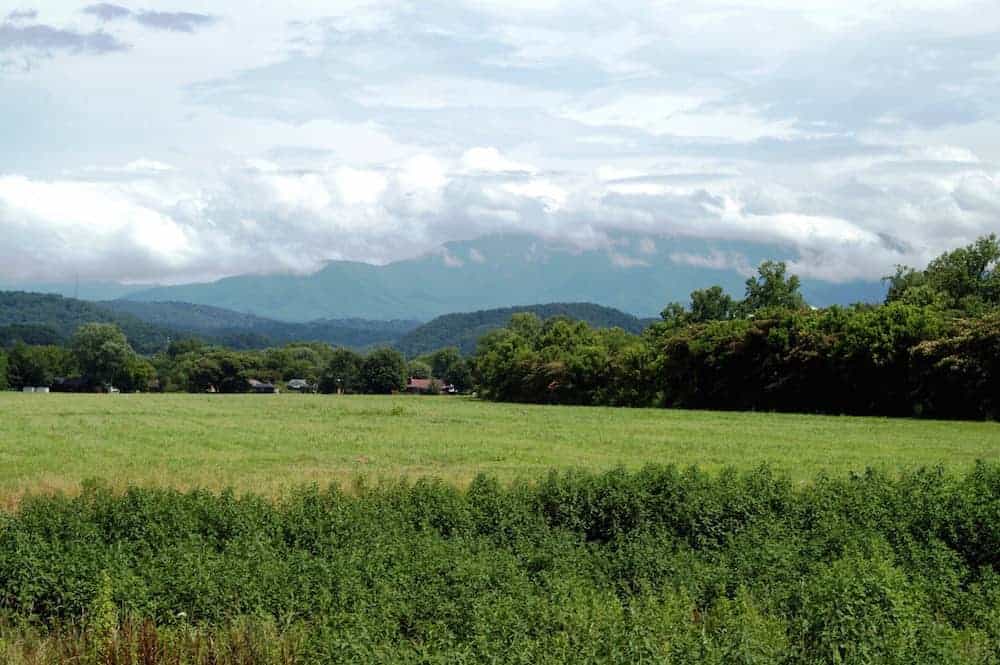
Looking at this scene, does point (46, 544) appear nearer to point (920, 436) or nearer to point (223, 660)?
point (223, 660)

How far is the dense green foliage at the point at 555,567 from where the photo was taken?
507 inches

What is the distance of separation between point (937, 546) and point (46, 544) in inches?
604

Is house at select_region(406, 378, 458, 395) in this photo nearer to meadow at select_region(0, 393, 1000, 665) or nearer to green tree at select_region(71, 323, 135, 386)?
green tree at select_region(71, 323, 135, 386)

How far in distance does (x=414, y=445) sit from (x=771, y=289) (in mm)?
87230

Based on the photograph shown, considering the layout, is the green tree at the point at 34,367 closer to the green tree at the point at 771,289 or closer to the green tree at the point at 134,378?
the green tree at the point at 134,378

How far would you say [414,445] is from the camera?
118 ft

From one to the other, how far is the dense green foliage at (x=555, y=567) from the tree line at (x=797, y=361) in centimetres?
3510

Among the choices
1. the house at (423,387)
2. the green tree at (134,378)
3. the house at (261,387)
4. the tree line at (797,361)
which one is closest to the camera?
the tree line at (797,361)

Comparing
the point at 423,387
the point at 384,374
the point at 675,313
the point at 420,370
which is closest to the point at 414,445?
the point at 675,313

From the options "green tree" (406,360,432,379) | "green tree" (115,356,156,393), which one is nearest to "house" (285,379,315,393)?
"green tree" (115,356,156,393)

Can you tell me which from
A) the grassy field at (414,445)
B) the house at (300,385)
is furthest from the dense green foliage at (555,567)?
the house at (300,385)

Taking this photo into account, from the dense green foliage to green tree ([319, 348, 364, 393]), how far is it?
120293 millimetres

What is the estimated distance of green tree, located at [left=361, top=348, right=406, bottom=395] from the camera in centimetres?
13700

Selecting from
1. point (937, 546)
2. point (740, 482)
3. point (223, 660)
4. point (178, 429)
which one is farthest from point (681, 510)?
point (178, 429)
